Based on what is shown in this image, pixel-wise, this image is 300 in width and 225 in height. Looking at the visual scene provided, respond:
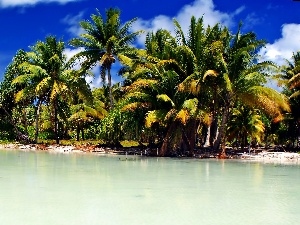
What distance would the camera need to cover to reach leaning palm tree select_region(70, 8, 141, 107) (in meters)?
24.0

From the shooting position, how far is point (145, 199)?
6.89m

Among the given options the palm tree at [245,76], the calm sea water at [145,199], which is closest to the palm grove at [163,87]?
the palm tree at [245,76]

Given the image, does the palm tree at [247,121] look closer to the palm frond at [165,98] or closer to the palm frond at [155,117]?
the palm frond at [165,98]

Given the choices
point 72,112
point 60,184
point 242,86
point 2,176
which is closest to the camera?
point 60,184

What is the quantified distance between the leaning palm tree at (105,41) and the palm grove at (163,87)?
2.2 inches

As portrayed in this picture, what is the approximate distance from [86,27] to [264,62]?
11018 mm

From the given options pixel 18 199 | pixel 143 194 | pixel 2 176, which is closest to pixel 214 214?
pixel 143 194

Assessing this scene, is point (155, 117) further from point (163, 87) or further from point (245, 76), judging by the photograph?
point (245, 76)

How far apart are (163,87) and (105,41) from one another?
7.83 m

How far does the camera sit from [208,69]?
17719 mm

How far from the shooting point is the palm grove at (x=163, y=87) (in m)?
17.4

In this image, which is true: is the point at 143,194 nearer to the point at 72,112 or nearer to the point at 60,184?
the point at 60,184

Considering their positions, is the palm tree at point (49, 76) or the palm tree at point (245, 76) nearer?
the palm tree at point (245, 76)

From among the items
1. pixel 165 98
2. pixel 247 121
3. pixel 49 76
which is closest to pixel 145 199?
pixel 165 98
